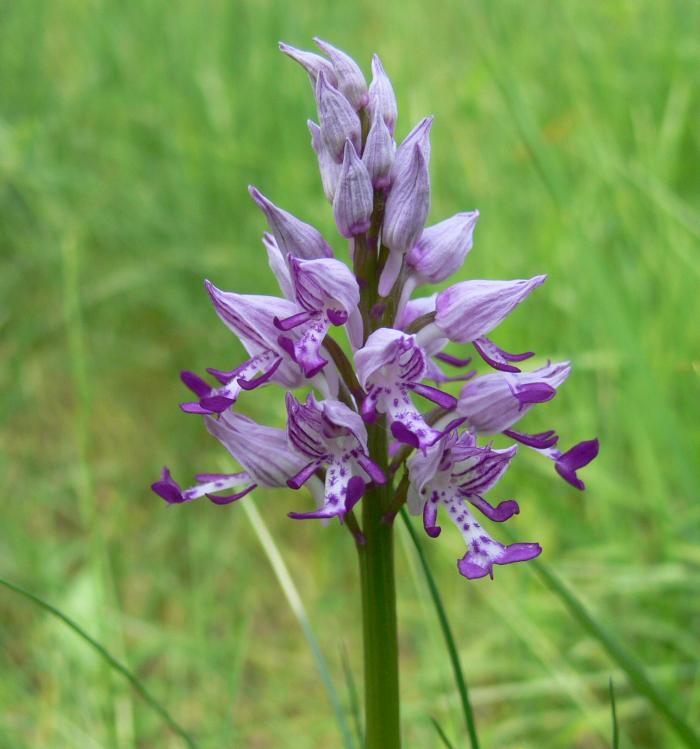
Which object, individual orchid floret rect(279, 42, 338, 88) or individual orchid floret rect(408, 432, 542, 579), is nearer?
individual orchid floret rect(408, 432, 542, 579)

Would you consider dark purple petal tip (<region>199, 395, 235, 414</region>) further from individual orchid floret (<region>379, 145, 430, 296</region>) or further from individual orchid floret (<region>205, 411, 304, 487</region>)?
individual orchid floret (<region>379, 145, 430, 296</region>)

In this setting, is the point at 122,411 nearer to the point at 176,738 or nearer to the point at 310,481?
the point at 176,738

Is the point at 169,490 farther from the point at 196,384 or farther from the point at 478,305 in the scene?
the point at 478,305

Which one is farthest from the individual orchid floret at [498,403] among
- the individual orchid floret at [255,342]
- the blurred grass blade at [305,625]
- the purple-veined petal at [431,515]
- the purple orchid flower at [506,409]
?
the blurred grass blade at [305,625]

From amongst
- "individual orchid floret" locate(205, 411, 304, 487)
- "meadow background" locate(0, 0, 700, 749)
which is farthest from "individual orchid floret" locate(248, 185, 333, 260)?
"meadow background" locate(0, 0, 700, 749)

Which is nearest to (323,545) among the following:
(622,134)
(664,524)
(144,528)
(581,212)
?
(144,528)

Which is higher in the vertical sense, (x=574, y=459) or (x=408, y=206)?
(x=408, y=206)

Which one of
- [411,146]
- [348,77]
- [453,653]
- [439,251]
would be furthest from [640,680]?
[348,77]
